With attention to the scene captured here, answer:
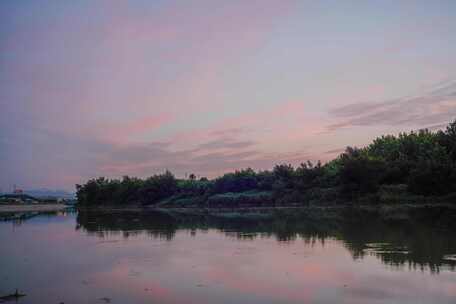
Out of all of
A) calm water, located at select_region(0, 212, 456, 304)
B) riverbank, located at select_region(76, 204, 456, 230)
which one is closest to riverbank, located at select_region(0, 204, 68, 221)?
riverbank, located at select_region(76, 204, 456, 230)

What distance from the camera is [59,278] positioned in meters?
14.2

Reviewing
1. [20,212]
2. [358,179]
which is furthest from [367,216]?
[20,212]

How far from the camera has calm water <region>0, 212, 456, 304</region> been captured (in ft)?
36.6

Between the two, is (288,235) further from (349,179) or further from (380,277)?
(349,179)

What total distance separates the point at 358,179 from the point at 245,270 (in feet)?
153

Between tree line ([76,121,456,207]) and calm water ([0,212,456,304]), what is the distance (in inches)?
1256

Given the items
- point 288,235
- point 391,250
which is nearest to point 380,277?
point 391,250

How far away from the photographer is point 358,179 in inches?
2296

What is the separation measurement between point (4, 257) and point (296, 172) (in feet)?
177

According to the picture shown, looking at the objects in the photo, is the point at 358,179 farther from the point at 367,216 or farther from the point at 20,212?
the point at 20,212

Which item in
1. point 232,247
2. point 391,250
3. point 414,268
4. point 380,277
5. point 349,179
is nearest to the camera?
point 380,277

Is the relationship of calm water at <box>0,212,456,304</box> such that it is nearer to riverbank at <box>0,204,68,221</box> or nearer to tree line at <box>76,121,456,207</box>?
tree line at <box>76,121,456,207</box>

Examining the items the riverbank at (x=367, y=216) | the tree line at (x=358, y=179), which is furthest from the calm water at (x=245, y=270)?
the tree line at (x=358, y=179)

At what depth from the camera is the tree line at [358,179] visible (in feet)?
175
